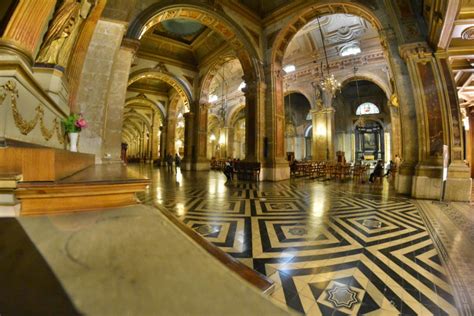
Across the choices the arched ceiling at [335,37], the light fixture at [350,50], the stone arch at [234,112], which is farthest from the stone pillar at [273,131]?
the stone arch at [234,112]

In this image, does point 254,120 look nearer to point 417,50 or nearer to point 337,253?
point 417,50

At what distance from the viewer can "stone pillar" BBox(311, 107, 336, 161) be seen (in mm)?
13523

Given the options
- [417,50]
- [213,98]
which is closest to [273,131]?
[417,50]

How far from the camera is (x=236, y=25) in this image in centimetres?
854

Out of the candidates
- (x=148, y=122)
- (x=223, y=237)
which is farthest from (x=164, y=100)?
(x=223, y=237)

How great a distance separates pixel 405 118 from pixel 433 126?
71 centimetres

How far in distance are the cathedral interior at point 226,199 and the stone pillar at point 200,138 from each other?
505cm

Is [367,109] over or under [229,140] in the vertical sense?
over

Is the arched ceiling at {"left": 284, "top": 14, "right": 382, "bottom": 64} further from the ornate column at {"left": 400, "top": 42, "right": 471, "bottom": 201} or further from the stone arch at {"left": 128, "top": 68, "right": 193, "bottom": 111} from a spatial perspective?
the stone arch at {"left": 128, "top": 68, "right": 193, "bottom": 111}

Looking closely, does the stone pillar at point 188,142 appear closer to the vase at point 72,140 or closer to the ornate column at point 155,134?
the ornate column at point 155,134

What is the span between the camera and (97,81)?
15.1ft

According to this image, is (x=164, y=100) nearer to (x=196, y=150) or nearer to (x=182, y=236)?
(x=196, y=150)

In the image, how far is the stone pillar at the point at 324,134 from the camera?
13.5 meters

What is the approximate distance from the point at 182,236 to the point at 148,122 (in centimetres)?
2390
